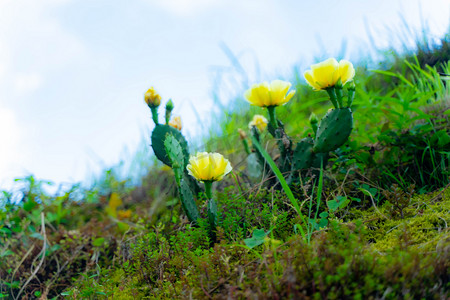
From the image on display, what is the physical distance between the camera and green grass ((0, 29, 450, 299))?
1.12 metres

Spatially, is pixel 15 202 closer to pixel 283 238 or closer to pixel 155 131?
pixel 155 131

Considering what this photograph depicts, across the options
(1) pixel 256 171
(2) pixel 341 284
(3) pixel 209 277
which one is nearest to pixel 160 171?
(1) pixel 256 171

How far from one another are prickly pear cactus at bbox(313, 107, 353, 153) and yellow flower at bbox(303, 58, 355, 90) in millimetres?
147

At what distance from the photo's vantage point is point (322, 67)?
1.74 metres

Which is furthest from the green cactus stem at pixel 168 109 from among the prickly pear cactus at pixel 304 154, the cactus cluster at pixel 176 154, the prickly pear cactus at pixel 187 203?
the prickly pear cactus at pixel 304 154

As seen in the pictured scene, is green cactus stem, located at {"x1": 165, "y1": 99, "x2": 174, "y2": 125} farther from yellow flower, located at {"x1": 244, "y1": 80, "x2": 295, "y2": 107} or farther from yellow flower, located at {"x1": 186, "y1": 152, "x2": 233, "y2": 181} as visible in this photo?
yellow flower, located at {"x1": 186, "y1": 152, "x2": 233, "y2": 181}

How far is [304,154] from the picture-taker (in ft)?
6.54

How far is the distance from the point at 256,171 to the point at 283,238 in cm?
73

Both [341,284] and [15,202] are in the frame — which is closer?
[341,284]

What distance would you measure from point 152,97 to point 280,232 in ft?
3.12

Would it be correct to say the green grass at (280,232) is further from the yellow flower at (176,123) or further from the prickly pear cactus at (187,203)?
the yellow flower at (176,123)

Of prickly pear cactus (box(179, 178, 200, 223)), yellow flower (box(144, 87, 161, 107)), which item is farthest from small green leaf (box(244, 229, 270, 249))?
yellow flower (box(144, 87, 161, 107))

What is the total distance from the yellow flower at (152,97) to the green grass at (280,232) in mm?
612

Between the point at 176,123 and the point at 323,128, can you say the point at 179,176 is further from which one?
the point at 323,128
